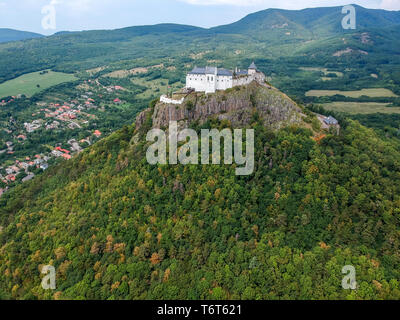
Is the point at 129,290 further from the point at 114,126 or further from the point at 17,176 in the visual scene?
the point at 114,126

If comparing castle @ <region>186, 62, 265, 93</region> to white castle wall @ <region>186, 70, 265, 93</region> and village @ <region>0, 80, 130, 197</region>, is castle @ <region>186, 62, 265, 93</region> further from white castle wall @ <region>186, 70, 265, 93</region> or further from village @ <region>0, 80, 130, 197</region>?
village @ <region>0, 80, 130, 197</region>

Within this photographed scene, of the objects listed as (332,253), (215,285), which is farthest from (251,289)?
(332,253)

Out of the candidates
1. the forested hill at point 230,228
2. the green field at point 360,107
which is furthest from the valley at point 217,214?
the green field at point 360,107

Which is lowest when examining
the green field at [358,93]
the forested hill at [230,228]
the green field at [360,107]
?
the forested hill at [230,228]

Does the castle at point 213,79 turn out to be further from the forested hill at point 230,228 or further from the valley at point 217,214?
the forested hill at point 230,228

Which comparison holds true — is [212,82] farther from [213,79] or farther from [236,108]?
[236,108]

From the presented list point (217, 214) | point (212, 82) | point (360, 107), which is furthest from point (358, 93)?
point (217, 214)
